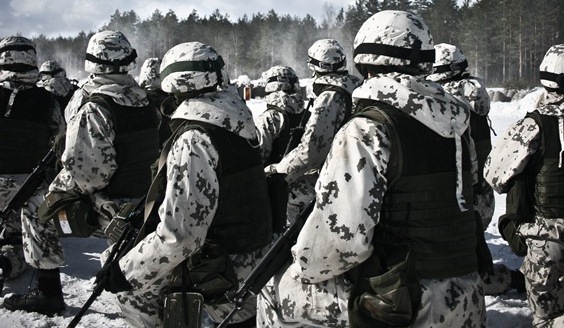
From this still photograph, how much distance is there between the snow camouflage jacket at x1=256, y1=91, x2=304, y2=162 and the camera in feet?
22.6

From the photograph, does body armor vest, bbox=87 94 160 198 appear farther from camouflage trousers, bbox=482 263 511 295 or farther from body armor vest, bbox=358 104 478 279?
camouflage trousers, bbox=482 263 511 295

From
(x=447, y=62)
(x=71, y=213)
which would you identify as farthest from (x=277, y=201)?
(x=447, y=62)

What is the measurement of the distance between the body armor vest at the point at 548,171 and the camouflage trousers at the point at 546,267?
4.0 inches

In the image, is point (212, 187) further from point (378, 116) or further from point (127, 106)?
point (127, 106)

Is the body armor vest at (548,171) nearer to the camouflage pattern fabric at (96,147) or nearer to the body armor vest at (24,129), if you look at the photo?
the camouflage pattern fabric at (96,147)

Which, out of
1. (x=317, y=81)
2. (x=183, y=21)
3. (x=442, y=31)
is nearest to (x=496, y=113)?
(x=317, y=81)

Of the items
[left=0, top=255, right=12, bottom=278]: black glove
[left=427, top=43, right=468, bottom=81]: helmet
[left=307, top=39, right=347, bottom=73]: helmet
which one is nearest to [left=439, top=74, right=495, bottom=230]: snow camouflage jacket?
[left=427, top=43, right=468, bottom=81]: helmet

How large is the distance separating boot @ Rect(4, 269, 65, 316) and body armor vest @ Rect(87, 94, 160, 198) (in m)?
1.14

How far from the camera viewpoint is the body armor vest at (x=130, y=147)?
4.57m

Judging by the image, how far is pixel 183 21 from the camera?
96312 mm

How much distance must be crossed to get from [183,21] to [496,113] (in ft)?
257

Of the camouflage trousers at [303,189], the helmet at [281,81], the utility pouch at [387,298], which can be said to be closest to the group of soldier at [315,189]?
the utility pouch at [387,298]

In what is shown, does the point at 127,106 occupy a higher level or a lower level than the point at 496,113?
higher

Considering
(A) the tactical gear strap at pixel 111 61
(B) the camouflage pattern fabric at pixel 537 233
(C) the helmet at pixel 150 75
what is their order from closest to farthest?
(B) the camouflage pattern fabric at pixel 537 233 < (A) the tactical gear strap at pixel 111 61 < (C) the helmet at pixel 150 75
